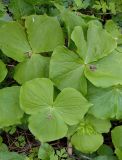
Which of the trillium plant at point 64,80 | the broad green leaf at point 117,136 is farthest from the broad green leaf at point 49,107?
the broad green leaf at point 117,136

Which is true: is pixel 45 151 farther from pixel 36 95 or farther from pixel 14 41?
pixel 14 41

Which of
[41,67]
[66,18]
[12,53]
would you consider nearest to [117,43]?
[66,18]

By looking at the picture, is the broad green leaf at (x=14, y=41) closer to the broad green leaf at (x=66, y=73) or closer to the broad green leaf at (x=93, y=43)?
the broad green leaf at (x=66, y=73)

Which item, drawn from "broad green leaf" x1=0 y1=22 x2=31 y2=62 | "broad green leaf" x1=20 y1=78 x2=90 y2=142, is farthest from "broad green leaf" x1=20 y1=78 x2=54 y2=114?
"broad green leaf" x1=0 y1=22 x2=31 y2=62

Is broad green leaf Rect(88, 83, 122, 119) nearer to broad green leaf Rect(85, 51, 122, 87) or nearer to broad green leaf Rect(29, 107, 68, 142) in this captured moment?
broad green leaf Rect(85, 51, 122, 87)

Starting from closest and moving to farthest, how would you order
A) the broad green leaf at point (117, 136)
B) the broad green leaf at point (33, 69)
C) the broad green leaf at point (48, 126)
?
the broad green leaf at point (48, 126), the broad green leaf at point (33, 69), the broad green leaf at point (117, 136)

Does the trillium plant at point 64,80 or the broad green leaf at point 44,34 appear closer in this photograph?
the trillium plant at point 64,80

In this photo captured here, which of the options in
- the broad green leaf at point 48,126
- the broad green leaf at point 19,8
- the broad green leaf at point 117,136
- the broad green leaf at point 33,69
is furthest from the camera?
the broad green leaf at point 19,8

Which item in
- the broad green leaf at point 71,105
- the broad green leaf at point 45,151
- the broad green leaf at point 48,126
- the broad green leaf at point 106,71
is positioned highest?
the broad green leaf at point 106,71
